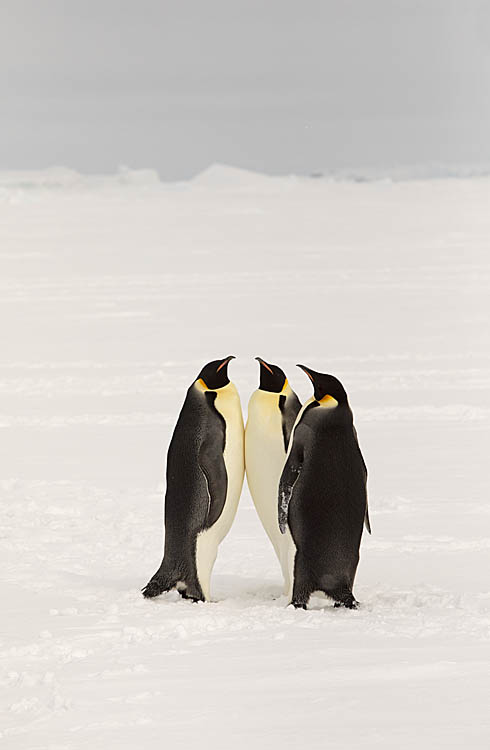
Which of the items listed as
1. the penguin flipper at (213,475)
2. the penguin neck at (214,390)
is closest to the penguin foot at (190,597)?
the penguin flipper at (213,475)

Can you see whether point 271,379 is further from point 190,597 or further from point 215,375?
point 190,597

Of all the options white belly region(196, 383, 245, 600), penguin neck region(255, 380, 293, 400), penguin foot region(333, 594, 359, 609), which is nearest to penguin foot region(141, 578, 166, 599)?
white belly region(196, 383, 245, 600)

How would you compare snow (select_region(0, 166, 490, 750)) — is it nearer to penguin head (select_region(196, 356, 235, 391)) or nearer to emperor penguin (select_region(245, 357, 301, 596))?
emperor penguin (select_region(245, 357, 301, 596))

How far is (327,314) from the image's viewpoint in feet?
32.6

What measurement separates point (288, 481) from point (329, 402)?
227mm

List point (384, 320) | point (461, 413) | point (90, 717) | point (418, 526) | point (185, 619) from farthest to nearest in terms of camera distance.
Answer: point (384, 320), point (461, 413), point (418, 526), point (185, 619), point (90, 717)

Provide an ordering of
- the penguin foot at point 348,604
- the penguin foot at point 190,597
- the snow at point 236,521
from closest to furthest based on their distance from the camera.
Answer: the snow at point 236,521, the penguin foot at point 348,604, the penguin foot at point 190,597

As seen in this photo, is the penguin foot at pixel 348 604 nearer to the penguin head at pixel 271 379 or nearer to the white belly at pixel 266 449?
the white belly at pixel 266 449

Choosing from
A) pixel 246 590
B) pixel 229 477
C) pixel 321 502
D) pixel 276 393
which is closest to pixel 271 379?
pixel 276 393

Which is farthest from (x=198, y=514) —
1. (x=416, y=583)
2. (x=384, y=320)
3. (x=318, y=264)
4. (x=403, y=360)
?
(x=318, y=264)

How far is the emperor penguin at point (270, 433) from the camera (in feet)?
9.54

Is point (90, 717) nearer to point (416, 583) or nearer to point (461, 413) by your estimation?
point (416, 583)

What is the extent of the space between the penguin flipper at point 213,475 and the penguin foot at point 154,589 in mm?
190

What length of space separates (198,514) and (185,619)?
13.0 inches
